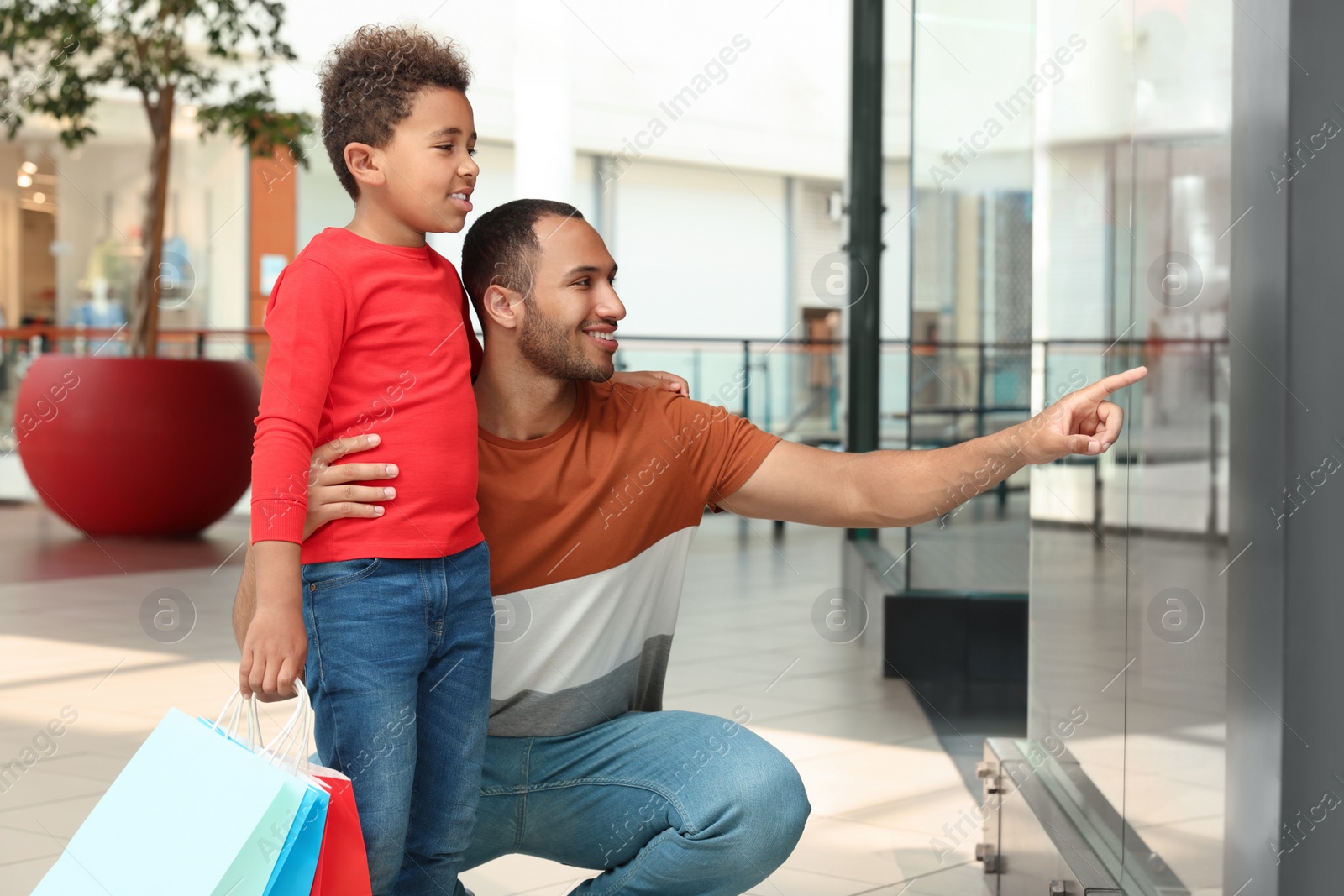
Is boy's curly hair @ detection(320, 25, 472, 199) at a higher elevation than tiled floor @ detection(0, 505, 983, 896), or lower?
higher

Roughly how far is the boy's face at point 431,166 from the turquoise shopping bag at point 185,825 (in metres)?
0.60

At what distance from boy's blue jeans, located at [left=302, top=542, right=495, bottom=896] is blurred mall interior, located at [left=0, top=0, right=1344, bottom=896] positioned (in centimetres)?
80

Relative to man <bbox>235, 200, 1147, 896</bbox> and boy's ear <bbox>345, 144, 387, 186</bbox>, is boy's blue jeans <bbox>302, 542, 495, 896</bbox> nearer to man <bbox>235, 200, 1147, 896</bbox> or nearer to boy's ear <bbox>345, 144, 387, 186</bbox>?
man <bbox>235, 200, 1147, 896</bbox>

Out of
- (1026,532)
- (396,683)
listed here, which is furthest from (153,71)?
(396,683)

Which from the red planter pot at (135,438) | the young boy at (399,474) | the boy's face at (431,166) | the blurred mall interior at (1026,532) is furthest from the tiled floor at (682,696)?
the boy's face at (431,166)

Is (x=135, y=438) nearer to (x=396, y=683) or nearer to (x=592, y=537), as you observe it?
(x=592, y=537)

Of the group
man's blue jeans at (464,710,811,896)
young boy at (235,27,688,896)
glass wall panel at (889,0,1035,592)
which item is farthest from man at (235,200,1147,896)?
glass wall panel at (889,0,1035,592)

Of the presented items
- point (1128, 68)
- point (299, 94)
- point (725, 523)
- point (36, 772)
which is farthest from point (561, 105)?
point (1128, 68)

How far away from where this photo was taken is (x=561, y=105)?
12.1 m

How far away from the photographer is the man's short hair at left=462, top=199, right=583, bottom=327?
1.66 m

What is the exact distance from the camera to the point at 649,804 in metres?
1.61

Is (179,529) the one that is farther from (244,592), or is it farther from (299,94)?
(299,94)

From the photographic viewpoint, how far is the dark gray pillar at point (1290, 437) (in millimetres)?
1195

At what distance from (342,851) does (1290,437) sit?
952mm
